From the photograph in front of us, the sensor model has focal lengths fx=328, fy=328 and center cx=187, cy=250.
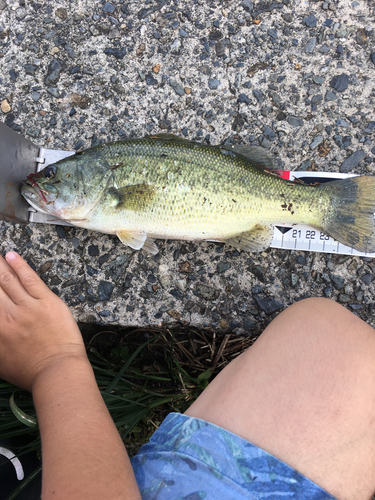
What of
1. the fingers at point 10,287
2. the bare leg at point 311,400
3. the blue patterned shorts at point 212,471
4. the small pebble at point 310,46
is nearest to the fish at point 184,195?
the fingers at point 10,287

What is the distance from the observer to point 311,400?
162cm

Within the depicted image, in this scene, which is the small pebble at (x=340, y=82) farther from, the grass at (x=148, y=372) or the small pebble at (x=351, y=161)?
the grass at (x=148, y=372)

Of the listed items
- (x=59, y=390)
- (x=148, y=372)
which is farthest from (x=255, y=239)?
(x=59, y=390)

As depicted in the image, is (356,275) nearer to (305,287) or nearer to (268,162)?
(305,287)

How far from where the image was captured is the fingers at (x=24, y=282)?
7.12 ft

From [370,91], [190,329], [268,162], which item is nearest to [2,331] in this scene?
[190,329]

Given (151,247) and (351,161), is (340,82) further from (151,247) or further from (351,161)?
(151,247)

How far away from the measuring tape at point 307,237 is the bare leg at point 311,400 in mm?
785

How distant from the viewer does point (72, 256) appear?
102 inches

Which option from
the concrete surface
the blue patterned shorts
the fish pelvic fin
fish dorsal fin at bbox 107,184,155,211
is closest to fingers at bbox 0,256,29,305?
the concrete surface

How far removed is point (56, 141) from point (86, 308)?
1.36 metres

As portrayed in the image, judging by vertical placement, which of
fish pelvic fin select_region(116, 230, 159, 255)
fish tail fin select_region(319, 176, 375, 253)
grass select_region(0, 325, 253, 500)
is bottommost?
grass select_region(0, 325, 253, 500)

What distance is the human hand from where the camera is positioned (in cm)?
190

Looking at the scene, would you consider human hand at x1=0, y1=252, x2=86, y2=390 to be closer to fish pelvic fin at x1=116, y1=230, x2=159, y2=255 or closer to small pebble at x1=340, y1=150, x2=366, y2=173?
fish pelvic fin at x1=116, y1=230, x2=159, y2=255
